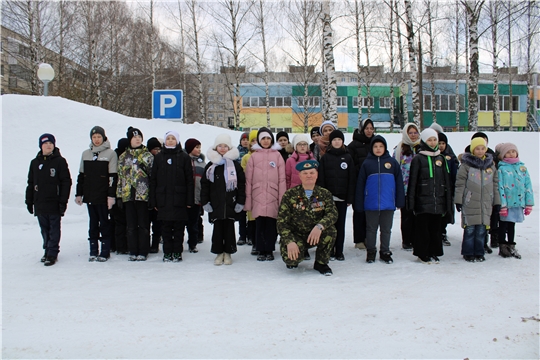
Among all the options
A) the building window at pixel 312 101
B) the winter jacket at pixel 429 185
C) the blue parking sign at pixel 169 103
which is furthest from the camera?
the building window at pixel 312 101

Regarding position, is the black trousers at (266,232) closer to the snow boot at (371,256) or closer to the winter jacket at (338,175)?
the winter jacket at (338,175)

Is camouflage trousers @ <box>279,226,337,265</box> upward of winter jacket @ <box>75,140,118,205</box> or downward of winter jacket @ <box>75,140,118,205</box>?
downward

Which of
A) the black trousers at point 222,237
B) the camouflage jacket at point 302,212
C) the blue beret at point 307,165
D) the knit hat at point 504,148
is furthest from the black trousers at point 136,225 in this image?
the knit hat at point 504,148

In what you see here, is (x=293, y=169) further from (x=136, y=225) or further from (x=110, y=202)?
(x=110, y=202)

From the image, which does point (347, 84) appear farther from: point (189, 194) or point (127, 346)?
point (127, 346)

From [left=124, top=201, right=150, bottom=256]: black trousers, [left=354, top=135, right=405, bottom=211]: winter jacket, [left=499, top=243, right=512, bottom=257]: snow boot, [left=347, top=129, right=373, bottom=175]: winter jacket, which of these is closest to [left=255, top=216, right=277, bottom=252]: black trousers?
[left=354, top=135, right=405, bottom=211]: winter jacket

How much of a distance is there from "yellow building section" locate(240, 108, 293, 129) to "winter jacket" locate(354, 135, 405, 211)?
31593 millimetres

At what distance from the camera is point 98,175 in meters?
6.13

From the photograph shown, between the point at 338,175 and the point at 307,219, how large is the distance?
3.32 ft

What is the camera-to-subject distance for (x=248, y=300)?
4.34m

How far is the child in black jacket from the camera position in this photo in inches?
233

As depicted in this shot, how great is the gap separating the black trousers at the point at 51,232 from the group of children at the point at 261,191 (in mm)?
15

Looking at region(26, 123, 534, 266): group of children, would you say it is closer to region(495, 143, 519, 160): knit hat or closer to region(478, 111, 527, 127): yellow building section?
region(495, 143, 519, 160): knit hat

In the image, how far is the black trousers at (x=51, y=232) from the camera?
19.4 ft
